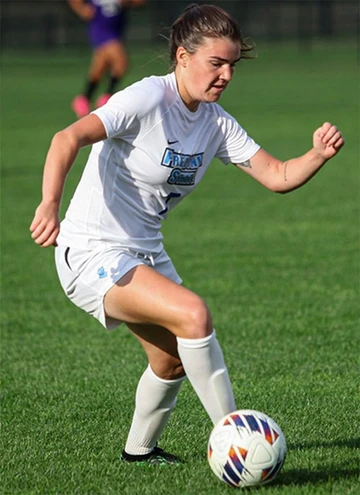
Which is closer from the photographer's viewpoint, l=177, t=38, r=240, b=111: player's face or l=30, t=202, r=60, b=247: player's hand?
A: l=30, t=202, r=60, b=247: player's hand

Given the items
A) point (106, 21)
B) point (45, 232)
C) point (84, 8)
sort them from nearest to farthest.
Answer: point (45, 232)
point (84, 8)
point (106, 21)

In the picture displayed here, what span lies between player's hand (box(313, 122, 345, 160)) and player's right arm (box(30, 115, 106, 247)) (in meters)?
1.03

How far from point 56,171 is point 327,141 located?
51.0 inches

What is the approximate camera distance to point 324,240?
10695mm

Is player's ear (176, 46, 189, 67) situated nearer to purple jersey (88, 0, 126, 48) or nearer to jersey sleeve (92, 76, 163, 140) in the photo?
jersey sleeve (92, 76, 163, 140)

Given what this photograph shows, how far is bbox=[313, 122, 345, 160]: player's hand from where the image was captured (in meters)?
4.86

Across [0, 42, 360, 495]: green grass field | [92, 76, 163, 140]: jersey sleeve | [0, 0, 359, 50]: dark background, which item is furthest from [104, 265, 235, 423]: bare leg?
[0, 0, 359, 50]: dark background

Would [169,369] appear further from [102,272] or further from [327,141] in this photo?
[327,141]

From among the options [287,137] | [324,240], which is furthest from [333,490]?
[287,137]

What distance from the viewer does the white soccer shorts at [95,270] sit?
445 cm

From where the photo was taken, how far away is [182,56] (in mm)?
4648

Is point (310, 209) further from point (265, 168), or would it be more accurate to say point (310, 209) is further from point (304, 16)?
point (304, 16)

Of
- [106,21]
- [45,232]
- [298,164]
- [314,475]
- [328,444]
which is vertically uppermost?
[45,232]

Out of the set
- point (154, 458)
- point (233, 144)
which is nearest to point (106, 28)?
point (233, 144)
